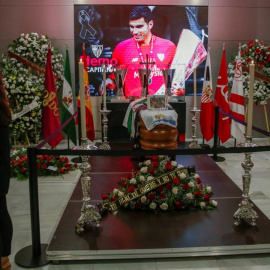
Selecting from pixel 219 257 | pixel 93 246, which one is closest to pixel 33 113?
pixel 93 246

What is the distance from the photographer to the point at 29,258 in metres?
2.88

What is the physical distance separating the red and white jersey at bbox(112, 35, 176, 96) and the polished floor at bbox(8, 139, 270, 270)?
2.43 m

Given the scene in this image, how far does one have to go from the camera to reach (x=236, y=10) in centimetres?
770

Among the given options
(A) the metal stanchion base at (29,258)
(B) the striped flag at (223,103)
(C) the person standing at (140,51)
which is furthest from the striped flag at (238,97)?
(A) the metal stanchion base at (29,258)

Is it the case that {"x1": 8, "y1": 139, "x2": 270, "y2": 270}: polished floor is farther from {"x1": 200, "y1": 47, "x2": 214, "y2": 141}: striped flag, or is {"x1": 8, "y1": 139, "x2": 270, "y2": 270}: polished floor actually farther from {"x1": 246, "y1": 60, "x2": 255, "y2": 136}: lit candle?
{"x1": 246, "y1": 60, "x2": 255, "y2": 136}: lit candle

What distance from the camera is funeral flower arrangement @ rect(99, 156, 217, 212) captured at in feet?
11.7

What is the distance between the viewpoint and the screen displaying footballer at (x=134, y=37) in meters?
7.56

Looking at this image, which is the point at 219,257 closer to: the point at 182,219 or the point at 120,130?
the point at 182,219

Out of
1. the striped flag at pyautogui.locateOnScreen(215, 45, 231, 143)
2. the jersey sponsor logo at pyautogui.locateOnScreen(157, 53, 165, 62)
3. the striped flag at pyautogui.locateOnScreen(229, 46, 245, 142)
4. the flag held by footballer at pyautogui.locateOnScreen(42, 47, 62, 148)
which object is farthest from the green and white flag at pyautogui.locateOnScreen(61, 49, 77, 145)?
the striped flag at pyautogui.locateOnScreen(229, 46, 245, 142)

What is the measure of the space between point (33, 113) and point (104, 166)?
2062mm

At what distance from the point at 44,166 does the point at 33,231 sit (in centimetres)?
251

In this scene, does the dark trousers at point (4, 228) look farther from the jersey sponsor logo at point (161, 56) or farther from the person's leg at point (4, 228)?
the jersey sponsor logo at point (161, 56)

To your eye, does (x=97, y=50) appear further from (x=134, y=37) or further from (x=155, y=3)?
(x=155, y=3)

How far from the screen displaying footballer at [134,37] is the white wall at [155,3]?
15 cm
